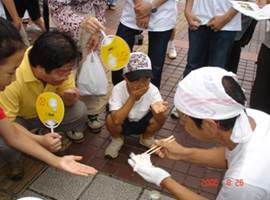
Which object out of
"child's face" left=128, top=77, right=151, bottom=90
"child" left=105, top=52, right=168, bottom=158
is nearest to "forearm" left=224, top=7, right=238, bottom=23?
"child" left=105, top=52, right=168, bottom=158

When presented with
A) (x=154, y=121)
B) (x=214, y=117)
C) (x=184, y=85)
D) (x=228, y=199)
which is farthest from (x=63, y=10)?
(x=228, y=199)

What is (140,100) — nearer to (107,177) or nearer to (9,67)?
(107,177)

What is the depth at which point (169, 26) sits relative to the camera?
2979 millimetres

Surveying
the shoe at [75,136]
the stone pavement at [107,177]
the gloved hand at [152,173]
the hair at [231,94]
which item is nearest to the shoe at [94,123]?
the stone pavement at [107,177]

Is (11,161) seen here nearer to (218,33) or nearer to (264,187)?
(264,187)

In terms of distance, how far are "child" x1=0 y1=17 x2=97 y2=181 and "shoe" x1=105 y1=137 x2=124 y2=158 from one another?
73 cm

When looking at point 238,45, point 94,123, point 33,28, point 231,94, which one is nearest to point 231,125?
point 231,94

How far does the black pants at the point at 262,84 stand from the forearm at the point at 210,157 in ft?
4.18

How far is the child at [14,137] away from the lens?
1.54 metres

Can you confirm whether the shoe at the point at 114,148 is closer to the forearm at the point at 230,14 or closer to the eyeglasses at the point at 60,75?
the eyeglasses at the point at 60,75

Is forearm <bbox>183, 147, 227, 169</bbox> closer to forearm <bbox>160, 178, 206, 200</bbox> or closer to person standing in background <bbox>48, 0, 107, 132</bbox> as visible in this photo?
forearm <bbox>160, 178, 206, 200</bbox>

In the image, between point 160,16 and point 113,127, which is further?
point 160,16

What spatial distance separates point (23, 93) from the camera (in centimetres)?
229

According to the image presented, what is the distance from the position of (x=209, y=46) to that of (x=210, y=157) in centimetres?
158
